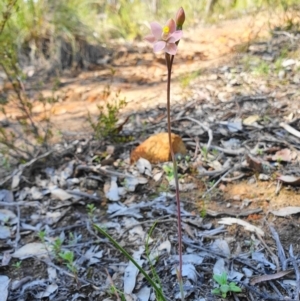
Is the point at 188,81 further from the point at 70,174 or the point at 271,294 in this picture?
the point at 271,294

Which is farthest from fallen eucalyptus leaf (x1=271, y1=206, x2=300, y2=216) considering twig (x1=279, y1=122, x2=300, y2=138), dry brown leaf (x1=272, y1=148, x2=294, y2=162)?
twig (x1=279, y1=122, x2=300, y2=138)

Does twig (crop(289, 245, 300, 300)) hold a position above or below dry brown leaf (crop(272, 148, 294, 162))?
below

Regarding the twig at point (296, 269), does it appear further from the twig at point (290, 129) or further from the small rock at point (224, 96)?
the small rock at point (224, 96)

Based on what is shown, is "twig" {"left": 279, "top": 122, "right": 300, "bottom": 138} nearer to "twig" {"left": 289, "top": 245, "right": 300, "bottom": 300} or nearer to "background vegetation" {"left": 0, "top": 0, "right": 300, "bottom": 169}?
"twig" {"left": 289, "top": 245, "right": 300, "bottom": 300}

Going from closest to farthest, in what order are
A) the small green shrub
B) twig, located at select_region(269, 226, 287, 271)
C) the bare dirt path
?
twig, located at select_region(269, 226, 287, 271) → the small green shrub → the bare dirt path

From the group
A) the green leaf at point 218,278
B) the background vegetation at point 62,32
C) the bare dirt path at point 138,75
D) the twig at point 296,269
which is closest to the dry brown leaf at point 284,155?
the twig at point 296,269

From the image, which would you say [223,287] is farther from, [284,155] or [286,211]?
[284,155]

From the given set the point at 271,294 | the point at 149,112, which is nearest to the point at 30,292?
the point at 271,294
